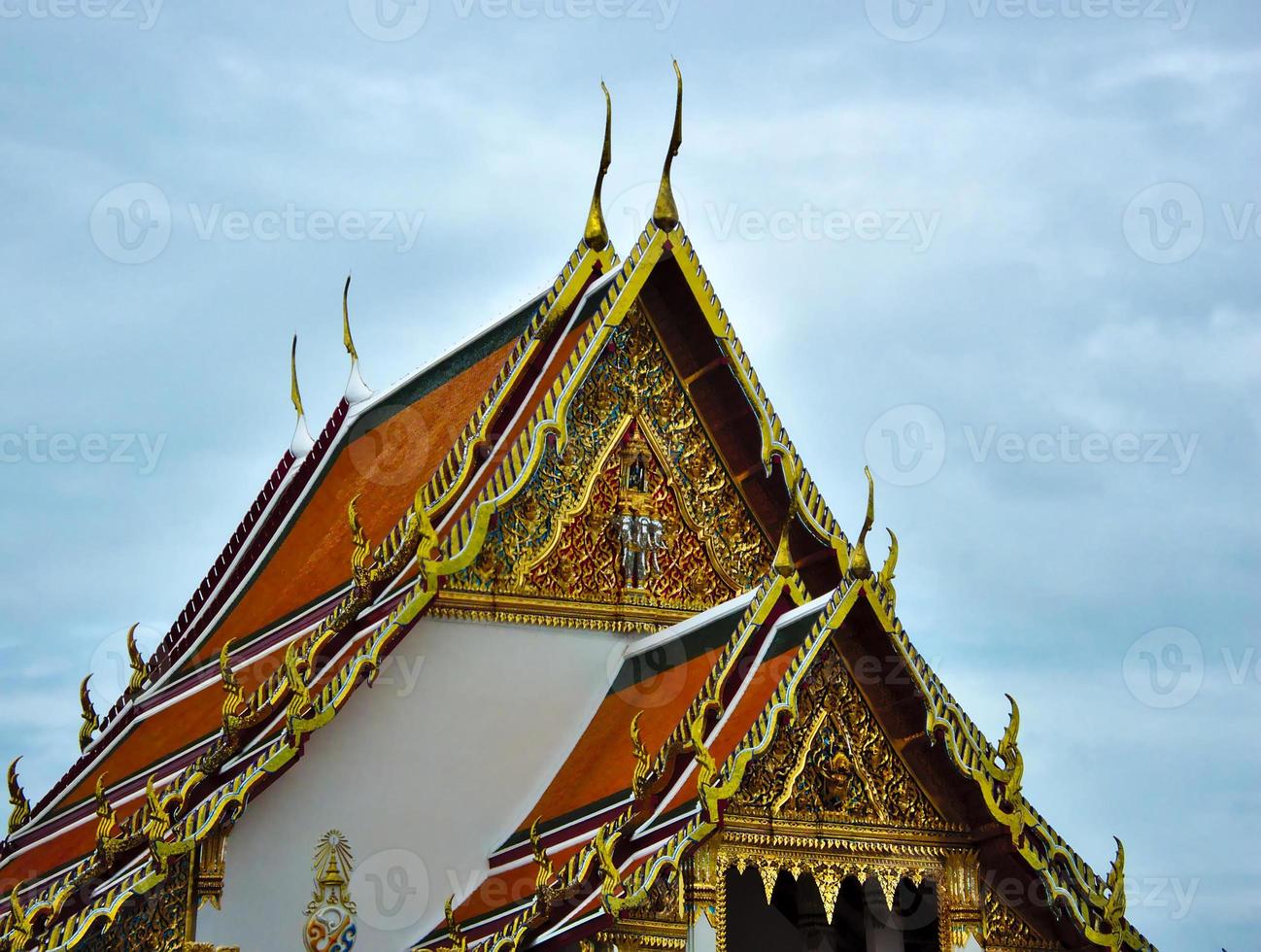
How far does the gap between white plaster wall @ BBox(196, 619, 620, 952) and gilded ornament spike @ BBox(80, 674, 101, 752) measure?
143 inches

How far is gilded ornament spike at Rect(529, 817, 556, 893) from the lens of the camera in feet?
31.0

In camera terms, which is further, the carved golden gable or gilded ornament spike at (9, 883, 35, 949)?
the carved golden gable

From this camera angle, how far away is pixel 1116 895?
988 centimetres

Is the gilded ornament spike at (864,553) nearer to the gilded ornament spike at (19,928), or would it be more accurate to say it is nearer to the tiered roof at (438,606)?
the tiered roof at (438,606)

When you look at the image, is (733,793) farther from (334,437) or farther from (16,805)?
(334,437)

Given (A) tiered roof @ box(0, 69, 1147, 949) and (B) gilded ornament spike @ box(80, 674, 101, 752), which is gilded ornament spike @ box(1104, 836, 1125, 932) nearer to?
(A) tiered roof @ box(0, 69, 1147, 949)

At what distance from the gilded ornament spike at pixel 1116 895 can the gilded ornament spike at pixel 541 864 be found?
2.67m

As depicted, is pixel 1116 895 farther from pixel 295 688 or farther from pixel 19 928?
pixel 19 928

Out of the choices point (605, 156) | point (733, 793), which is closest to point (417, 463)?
point (605, 156)

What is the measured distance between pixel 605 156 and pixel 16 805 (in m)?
5.34

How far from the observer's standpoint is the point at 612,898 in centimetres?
882

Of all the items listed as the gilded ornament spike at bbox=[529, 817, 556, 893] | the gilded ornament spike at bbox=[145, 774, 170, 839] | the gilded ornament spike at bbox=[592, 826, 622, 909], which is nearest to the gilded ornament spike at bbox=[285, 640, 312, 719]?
the gilded ornament spike at bbox=[145, 774, 170, 839]

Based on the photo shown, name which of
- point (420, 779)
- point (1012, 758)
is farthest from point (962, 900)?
point (420, 779)

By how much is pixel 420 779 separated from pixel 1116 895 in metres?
3.64
